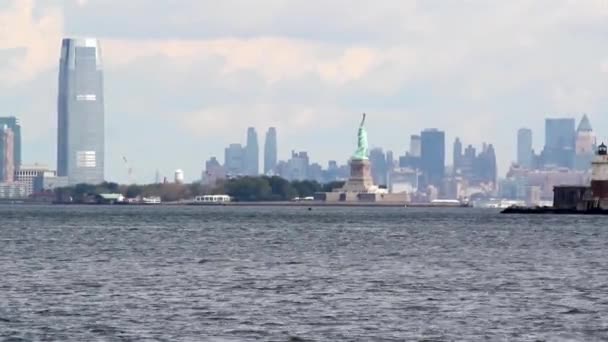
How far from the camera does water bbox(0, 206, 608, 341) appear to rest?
5094cm

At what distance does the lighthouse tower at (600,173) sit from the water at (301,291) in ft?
259

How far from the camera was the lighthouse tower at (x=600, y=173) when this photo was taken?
610 ft

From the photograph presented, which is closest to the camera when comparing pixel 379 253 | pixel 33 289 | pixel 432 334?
pixel 432 334

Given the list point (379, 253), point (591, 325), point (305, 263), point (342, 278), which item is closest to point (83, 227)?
point (379, 253)

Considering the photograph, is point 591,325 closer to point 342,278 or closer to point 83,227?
point 342,278

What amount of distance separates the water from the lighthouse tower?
79021 millimetres

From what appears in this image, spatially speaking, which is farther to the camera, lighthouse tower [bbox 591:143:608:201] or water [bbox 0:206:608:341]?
lighthouse tower [bbox 591:143:608:201]

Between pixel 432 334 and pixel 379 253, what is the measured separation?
142 ft

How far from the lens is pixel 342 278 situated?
233 ft

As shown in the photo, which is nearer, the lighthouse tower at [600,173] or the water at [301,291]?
the water at [301,291]

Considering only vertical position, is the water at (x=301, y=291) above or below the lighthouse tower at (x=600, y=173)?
below

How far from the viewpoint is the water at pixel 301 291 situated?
5094cm

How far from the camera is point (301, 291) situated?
63.7 metres

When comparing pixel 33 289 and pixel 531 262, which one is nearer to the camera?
pixel 33 289
